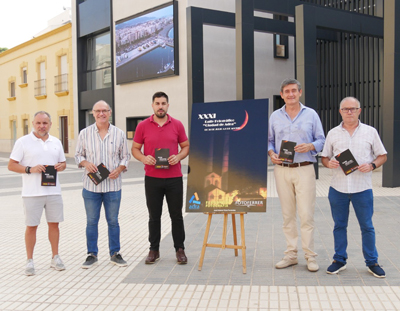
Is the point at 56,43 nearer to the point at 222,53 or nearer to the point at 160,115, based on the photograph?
the point at 222,53

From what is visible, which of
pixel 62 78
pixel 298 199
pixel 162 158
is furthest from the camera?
pixel 62 78

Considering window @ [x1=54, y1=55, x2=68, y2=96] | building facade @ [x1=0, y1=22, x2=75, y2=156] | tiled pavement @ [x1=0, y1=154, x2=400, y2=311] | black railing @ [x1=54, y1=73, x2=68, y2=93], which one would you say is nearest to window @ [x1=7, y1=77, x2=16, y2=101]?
building facade @ [x1=0, y1=22, x2=75, y2=156]

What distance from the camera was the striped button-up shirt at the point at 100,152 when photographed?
486 cm

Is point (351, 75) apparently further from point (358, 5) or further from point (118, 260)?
point (118, 260)

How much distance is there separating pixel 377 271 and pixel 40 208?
3.39 m

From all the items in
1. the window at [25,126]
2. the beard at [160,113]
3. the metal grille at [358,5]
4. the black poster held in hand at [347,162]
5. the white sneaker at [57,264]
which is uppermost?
the metal grille at [358,5]

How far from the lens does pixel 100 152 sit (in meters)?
4.89

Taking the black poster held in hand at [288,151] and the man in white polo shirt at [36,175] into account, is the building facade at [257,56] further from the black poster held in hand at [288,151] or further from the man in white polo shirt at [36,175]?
the man in white polo shirt at [36,175]

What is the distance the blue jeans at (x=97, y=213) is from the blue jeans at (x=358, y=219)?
7.43 feet

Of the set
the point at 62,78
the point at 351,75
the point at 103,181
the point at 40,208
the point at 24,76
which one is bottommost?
the point at 40,208

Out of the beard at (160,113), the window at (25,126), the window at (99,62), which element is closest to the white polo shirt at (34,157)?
the beard at (160,113)

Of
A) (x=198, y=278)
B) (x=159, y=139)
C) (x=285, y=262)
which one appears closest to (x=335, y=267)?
(x=285, y=262)

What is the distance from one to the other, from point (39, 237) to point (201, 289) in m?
3.16

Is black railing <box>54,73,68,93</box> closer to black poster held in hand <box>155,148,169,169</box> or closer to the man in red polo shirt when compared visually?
the man in red polo shirt
